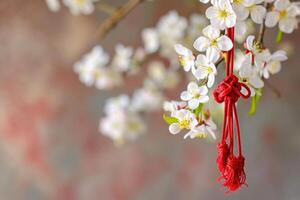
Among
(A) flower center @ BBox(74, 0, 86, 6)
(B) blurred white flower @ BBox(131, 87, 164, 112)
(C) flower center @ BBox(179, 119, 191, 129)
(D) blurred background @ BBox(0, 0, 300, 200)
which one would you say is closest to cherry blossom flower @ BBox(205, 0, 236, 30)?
(C) flower center @ BBox(179, 119, 191, 129)

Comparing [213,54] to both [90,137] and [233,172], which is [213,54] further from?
[90,137]

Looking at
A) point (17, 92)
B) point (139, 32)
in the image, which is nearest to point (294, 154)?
point (139, 32)

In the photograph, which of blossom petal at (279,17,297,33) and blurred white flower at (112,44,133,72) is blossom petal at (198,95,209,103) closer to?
blossom petal at (279,17,297,33)

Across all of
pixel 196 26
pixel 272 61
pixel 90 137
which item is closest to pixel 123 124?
pixel 196 26

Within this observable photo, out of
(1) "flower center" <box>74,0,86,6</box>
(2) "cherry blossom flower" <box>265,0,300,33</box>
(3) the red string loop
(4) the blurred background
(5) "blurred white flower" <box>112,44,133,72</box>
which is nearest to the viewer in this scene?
(3) the red string loop

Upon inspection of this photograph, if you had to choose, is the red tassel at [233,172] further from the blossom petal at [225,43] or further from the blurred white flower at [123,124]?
the blurred white flower at [123,124]

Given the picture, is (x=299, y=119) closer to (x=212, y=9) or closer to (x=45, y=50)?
(x=45, y=50)
